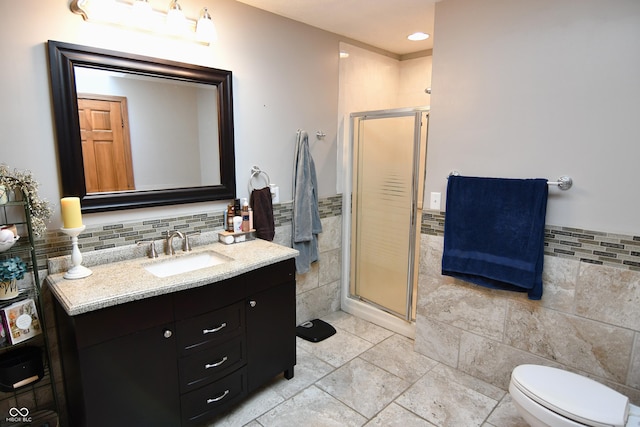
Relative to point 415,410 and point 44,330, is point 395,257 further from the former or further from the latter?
point 44,330

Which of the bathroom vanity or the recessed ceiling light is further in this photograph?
the recessed ceiling light

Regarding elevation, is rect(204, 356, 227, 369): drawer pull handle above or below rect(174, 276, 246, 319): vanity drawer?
below

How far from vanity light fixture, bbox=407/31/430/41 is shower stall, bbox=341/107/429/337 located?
0.69 metres

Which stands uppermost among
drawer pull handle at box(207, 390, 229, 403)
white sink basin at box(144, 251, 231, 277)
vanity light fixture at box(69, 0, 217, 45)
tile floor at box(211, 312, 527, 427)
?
vanity light fixture at box(69, 0, 217, 45)

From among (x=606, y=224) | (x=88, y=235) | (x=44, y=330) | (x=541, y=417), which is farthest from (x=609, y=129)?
(x=44, y=330)

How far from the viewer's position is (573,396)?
1537mm

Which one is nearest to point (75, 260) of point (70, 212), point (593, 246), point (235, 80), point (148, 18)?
point (70, 212)

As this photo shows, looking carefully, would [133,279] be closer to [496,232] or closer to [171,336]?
[171,336]

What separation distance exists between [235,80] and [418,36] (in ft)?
5.17

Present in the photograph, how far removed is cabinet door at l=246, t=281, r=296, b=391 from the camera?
199 centimetres

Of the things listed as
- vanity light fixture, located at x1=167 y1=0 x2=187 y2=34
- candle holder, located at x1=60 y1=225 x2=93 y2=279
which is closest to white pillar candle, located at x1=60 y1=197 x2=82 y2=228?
candle holder, located at x1=60 y1=225 x2=93 y2=279

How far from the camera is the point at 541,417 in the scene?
60.3 inches

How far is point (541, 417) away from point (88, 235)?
2287mm

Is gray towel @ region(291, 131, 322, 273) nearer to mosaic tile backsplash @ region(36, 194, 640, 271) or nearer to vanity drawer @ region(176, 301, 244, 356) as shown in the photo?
mosaic tile backsplash @ region(36, 194, 640, 271)
